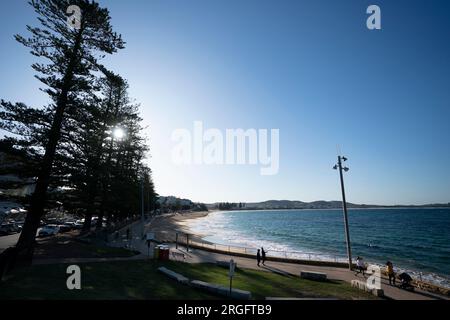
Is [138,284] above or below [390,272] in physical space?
above

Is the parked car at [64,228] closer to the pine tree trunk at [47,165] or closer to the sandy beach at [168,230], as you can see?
the sandy beach at [168,230]

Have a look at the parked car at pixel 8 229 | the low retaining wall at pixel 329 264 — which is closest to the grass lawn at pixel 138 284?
the low retaining wall at pixel 329 264

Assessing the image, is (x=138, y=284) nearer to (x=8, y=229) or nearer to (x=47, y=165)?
(x=47, y=165)

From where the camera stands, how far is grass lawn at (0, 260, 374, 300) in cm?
998

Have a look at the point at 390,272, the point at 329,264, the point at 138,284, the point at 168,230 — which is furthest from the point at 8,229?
the point at 390,272

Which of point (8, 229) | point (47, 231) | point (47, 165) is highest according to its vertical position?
point (47, 165)

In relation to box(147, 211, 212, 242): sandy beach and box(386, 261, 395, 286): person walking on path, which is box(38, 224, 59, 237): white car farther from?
box(386, 261, 395, 286): person walking on path

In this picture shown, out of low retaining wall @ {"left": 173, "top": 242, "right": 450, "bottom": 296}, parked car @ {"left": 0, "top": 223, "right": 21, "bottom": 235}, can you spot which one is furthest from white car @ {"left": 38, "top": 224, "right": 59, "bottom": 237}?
low retaining wall @ {"left": 173, "top": 242, "right": 450, "bottom": 296}

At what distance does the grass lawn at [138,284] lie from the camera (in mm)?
9977

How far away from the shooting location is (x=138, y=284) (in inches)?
483
